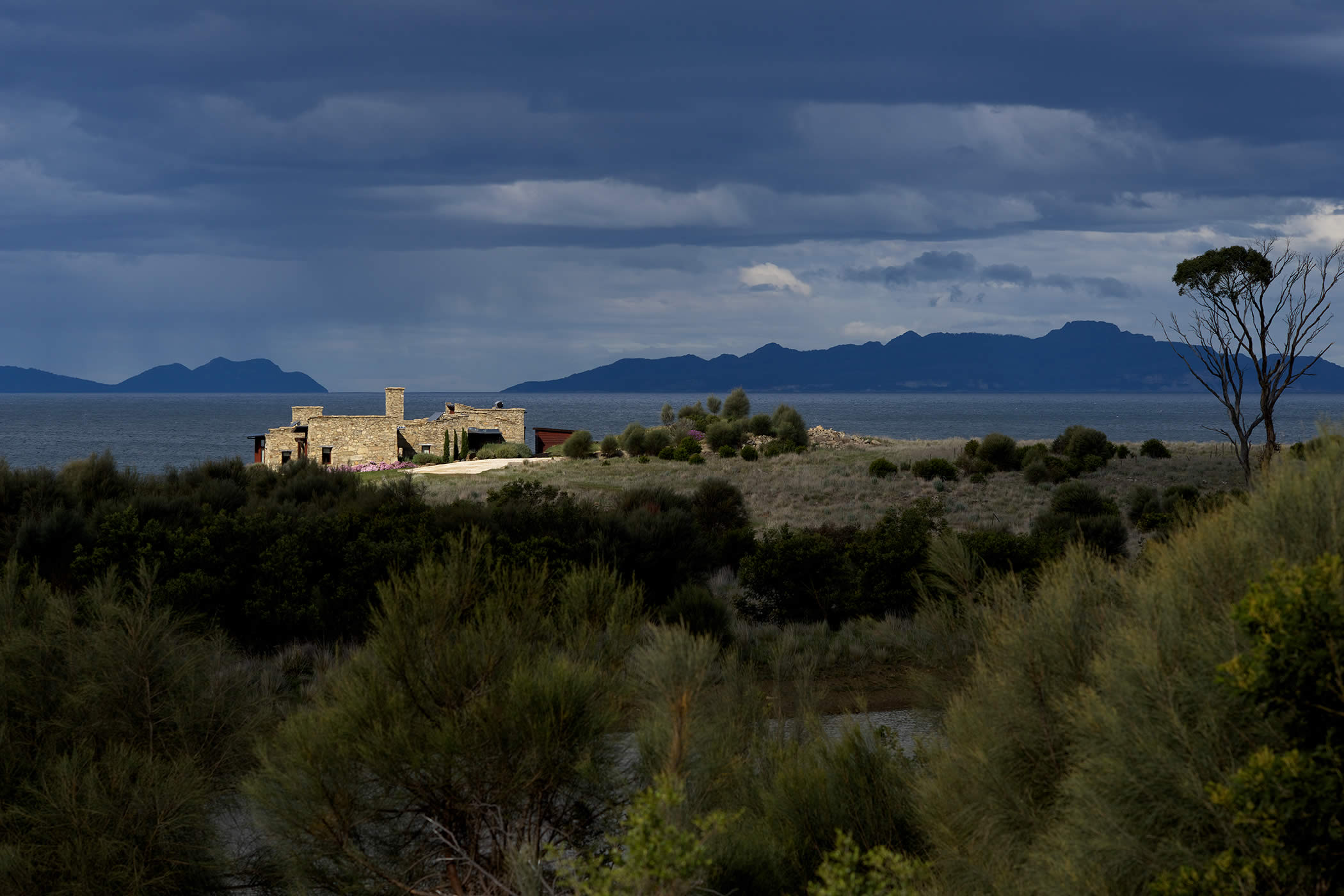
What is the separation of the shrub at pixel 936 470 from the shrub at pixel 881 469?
0.78 meters

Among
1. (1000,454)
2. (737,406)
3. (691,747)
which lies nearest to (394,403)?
(737,406)

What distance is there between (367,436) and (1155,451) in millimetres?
35894

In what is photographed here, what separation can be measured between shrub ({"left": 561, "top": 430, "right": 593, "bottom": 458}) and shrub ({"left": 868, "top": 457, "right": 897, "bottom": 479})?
16.5 metres

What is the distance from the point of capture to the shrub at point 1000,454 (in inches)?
1336

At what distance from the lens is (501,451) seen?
5075 centimetres

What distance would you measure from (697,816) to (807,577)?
33.8 ft

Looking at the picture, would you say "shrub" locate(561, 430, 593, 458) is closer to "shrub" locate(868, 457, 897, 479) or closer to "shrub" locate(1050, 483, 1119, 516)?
"shrub" locate(868, 457, 897, 479)

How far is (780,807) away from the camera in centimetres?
467

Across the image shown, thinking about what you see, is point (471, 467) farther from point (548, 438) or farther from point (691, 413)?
point (691, 413)

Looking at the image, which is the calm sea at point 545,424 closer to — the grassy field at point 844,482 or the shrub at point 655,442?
the grassy field at point 844,482

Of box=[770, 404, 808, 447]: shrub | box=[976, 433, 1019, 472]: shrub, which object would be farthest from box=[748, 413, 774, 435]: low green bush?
box=[976, 433, 1019, 472]: shrub

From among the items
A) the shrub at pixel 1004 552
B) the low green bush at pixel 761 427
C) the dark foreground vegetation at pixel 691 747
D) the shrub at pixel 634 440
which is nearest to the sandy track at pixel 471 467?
the shrub at pixel 634 440

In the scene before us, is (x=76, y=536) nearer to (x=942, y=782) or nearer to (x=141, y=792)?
(x=141, y=792)

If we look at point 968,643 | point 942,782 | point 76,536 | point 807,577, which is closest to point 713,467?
point 807,577
